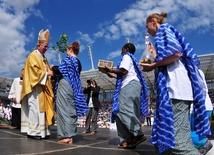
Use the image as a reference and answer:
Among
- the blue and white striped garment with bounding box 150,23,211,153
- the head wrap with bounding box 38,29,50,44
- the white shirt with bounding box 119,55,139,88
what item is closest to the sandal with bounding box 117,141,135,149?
the white shirt with bounding box 119,55,139,88

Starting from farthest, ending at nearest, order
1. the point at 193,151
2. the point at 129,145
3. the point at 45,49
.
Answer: the point at 45,49 < the point at 129,145 < the point at 193,151

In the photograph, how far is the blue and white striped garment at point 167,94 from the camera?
2381 millimetres

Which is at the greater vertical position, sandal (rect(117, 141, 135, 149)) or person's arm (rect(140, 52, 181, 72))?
person's arm (rect(140, 52, 181, 72))

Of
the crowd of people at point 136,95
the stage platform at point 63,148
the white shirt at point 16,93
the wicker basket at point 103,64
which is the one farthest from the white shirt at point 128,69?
the white shirt at point 16,93

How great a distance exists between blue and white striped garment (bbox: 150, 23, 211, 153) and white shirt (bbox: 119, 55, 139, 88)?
1189 mm

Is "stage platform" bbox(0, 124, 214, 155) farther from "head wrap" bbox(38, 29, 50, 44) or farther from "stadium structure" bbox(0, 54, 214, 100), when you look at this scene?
"stadium structure" bbox(0, 54, 214, 100)

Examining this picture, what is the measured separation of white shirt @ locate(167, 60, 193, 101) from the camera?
96.7 inches

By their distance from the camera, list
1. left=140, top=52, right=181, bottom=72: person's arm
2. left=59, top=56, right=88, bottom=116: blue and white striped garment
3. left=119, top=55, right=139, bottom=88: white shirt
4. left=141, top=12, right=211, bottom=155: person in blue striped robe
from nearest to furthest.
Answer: left=141, top=12, right=211, bottom=155: person in blue striped robe < left=140, top=52, right=181, bottom=72: person's arm < left=119, top=55, right=139, bottom=88: white shirt < left=59, top=56, right=88, bottom=116: blue and white striped garment

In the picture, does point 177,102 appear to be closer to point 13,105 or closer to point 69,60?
point 69,60

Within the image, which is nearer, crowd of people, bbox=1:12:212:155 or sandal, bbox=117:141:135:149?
crowd of people, bbox=1:12:212:155

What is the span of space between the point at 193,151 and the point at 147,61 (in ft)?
3.44

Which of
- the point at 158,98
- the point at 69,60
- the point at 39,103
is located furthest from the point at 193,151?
the point at 39,103

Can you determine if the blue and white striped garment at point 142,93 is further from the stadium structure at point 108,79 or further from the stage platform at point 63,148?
the stadium structure at point 108,79

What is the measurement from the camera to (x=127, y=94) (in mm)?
3748
